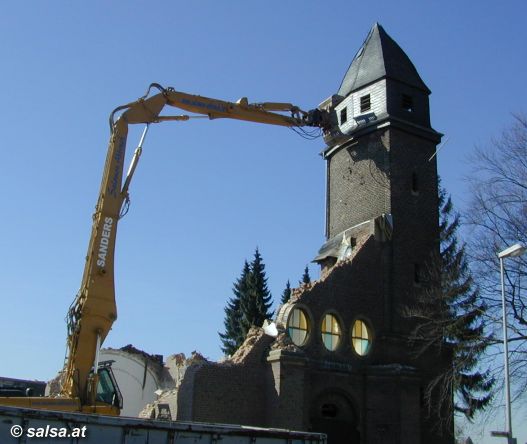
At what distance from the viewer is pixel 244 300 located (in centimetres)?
5188

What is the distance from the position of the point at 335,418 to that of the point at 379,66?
15383mm

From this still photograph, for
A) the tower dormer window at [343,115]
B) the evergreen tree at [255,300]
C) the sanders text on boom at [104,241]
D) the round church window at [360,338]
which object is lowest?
the round church window at [360,338]

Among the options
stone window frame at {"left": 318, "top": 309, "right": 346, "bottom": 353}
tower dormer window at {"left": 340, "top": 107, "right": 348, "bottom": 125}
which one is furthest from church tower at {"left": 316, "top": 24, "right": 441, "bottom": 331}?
stone window frame at {"left": 318, "top": 309, "right": 346, "bottom": 353}

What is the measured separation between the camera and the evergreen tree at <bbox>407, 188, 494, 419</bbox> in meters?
24.0

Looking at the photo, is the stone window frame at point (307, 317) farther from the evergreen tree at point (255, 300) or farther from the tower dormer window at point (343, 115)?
the evergreen tree at point (255, 300)

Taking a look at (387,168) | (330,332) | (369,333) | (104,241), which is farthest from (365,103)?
(104,241)

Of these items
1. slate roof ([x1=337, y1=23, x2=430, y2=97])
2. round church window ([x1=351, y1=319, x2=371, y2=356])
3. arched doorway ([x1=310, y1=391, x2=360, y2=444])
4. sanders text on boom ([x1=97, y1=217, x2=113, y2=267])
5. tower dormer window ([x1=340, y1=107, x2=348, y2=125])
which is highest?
slate roof ([x1=337, y1=23, x2=430, y2=97])

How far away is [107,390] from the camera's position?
16.7 metres

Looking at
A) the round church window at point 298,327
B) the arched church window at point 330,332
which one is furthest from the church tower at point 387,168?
the round church window at point 298,327

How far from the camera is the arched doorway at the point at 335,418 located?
2500 centimetres

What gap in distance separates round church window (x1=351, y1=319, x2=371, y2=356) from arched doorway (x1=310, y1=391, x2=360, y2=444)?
1.90 meters

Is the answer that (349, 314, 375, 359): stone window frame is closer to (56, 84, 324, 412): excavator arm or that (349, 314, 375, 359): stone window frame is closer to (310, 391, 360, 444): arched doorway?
(310, 391, 360, 444): arched doorway

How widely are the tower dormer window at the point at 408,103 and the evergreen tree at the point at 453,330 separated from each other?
6.52m

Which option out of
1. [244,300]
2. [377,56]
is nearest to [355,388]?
[377,56]
